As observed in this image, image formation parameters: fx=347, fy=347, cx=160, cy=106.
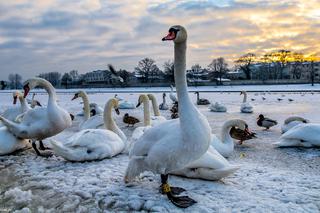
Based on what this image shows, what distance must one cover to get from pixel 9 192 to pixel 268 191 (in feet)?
10.2

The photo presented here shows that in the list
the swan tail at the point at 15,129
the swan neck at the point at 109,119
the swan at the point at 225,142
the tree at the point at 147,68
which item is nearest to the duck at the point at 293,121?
the swan at the point at 225,142

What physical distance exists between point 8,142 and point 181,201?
407 centimetres

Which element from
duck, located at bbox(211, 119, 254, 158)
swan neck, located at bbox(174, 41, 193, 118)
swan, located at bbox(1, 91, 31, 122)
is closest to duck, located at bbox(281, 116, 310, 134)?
duck, located at bbox(211, 119, 254, 158)

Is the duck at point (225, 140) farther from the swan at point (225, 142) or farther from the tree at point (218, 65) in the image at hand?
the tree at point (218, 65)

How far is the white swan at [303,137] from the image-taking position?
660 cm

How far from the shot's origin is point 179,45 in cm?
382

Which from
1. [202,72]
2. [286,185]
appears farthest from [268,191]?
[202,72]

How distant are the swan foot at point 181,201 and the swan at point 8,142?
12.7 feet

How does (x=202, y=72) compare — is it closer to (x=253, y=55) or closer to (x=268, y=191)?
(x=253, y=55)

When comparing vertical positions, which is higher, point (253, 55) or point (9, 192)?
point (253, 55)

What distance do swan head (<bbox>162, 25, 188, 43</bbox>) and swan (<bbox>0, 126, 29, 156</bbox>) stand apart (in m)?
4.17

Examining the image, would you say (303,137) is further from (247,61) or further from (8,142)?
(247,61)

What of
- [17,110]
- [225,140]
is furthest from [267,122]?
[17,110]

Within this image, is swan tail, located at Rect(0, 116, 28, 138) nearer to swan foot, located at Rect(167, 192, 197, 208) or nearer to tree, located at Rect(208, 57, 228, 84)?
swan foot, located at Rect(167, 192, 197, 208)
